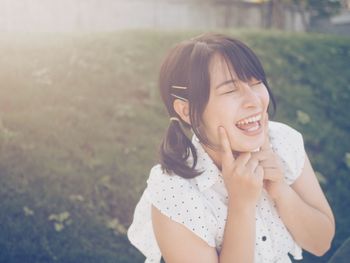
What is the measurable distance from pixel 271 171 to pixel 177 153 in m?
0.38

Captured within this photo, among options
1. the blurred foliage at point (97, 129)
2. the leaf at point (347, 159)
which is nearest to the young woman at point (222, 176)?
the blurred foliage at point (97, 129)

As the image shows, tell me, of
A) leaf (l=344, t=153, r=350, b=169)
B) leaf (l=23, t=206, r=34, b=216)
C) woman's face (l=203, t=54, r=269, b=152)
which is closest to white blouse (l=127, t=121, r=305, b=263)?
woman's face (l=203, t=54, r=269, b=152)

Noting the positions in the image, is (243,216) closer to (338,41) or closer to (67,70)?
(67,70)

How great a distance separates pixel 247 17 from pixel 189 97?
12.0 m

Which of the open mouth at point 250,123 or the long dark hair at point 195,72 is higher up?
the long dark hair at point 195,72

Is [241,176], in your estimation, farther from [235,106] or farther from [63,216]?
[63,216]

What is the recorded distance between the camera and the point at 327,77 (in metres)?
6.82

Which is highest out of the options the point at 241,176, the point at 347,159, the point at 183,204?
the point at 241,176

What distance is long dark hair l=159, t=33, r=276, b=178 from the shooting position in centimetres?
198

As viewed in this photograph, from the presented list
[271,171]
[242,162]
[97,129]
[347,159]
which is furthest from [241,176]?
[347,159]

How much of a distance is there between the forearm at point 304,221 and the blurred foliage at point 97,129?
181cm

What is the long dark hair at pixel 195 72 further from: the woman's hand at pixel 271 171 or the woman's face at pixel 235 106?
the woman's hand at pixel 271 171

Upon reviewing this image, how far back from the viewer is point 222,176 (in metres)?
2.15

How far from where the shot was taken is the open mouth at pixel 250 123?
1.99m
